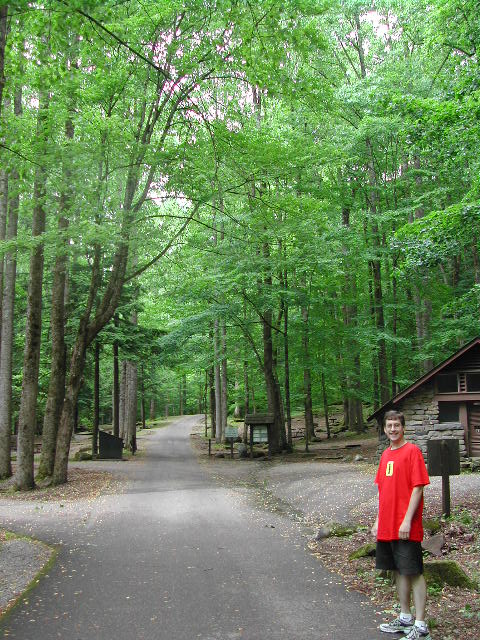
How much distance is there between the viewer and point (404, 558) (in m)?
4.10

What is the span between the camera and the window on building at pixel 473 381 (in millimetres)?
17203

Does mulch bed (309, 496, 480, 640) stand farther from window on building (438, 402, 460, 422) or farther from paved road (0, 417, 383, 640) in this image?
window on building (438, 402, 460, 422)

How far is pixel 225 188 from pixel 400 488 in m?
10.3

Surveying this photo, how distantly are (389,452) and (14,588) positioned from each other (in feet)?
13.1

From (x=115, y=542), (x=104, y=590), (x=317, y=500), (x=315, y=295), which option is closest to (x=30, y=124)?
(x=115, y=542)

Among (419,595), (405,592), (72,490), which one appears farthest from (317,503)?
(419,595)

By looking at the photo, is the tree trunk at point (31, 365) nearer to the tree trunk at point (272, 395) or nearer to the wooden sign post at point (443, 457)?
the tree trunk at point (272, 395)

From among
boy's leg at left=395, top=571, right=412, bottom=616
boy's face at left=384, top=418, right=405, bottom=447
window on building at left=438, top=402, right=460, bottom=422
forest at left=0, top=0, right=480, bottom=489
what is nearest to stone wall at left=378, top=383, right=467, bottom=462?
window on building at left=438, top=402, right=460, bottom=422

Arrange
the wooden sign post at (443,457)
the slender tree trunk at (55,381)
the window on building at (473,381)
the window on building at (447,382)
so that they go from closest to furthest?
the wooden sign post at (443,457), the slender tree trunk at (55,381), the window on building at (473,381), the window on building at (447,382)

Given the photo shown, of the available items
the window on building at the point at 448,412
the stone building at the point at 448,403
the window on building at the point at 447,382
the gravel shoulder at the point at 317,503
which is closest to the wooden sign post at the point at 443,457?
the gravel shoulder at the point at 317,503

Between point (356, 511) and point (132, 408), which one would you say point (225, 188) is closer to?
point (356, 511)

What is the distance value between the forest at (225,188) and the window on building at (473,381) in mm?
2343

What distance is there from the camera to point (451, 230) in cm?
1025

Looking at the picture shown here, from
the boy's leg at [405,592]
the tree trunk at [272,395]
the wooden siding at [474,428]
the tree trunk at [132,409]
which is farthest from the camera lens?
the tree trunk at [132,409]
